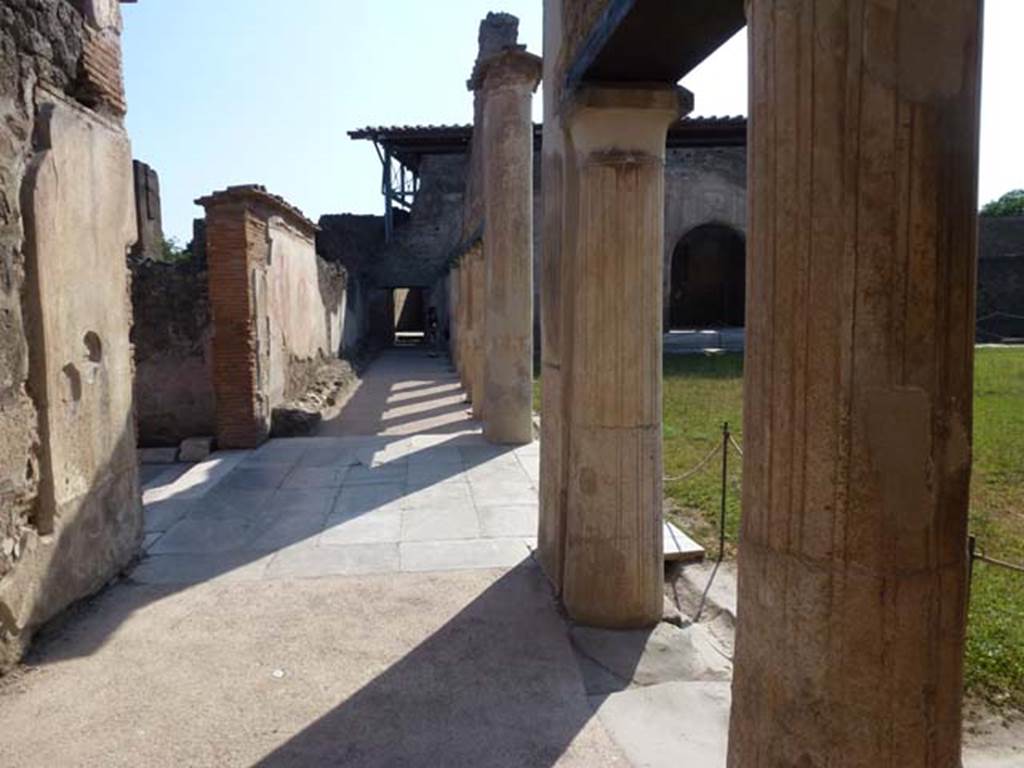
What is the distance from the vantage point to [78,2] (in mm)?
4051

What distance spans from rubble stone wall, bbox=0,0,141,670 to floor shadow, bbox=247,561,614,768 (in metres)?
1.56

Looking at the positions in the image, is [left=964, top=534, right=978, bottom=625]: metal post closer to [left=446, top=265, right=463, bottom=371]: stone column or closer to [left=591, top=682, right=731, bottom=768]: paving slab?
[left=591, top=682, right=731, bottom=768]: paving slab

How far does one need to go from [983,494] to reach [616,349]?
13.9 feet

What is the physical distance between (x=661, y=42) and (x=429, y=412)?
8643mm

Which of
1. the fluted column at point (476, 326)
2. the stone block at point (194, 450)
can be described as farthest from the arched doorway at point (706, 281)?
the stone block at point (194, 450)

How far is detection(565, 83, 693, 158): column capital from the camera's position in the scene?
11.3ft

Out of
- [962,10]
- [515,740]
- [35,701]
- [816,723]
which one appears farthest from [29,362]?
[962,10]

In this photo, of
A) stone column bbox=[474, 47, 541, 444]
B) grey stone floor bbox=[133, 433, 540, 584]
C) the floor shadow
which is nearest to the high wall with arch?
stone column bbox=[474, 47, 541, 444]

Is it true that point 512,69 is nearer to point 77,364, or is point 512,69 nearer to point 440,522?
point 440,522

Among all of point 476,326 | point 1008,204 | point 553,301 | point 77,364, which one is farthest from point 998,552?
point 1008,204

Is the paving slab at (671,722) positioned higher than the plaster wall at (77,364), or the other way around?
the plaster wall at (77,364)

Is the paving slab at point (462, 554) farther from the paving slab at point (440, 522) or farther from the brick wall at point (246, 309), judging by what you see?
the brick wall at point (246, 309)

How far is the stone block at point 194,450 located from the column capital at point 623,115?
20.0 ft

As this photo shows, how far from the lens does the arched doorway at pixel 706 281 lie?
1064 inches
